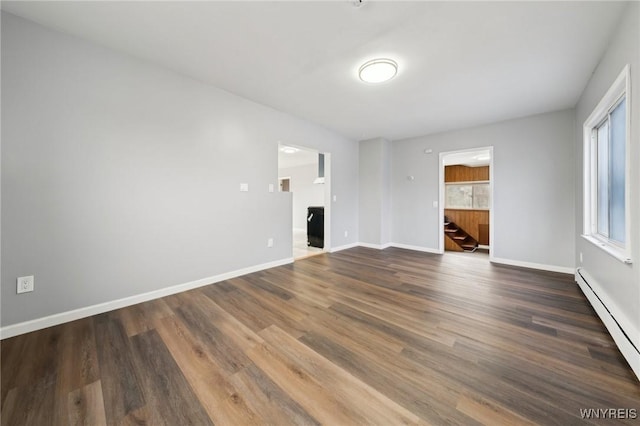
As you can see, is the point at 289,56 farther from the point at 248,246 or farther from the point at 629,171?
the point at 629,171

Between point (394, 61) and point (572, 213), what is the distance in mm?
3698

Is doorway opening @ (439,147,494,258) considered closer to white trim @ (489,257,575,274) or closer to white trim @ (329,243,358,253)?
white trim @ (489,257,575,274)

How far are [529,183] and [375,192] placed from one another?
2.71m

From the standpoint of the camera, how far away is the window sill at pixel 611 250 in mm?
1677

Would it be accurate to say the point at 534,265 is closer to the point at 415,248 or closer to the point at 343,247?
the point at 415,248

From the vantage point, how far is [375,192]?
17.5 feet

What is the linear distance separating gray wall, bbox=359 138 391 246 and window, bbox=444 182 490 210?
3.92 metres

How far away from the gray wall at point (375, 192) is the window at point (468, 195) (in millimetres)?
3924

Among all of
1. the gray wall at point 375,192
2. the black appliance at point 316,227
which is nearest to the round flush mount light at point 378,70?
the gray wall at point 375,192

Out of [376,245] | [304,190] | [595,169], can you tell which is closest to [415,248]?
[376,245]

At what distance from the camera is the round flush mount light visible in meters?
2.37

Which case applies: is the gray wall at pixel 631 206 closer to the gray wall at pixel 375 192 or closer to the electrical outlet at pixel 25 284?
the gray wall at pixel 375 192

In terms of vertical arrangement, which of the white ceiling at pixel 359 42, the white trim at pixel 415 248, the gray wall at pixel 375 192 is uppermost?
the white ceiling at pixel 359 42

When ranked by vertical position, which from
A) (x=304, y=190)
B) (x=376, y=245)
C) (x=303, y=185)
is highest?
(x=303, y=185)
